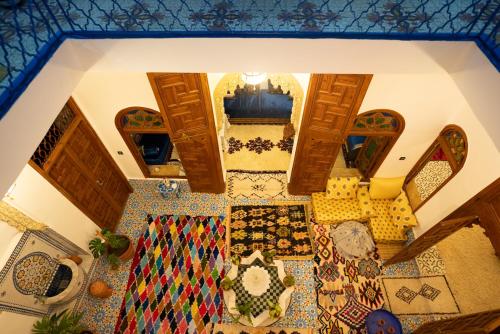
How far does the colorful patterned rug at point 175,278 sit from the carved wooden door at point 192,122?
3.39 feet

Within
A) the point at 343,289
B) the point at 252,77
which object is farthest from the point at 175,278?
the point at 252,77

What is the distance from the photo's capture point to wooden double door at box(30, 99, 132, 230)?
491cm

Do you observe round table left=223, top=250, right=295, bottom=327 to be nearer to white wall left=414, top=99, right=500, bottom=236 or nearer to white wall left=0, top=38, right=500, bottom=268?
white wall left=414, top=99, right=500, bottom=236

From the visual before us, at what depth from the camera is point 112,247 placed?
6055mm

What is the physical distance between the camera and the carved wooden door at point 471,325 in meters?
3.45

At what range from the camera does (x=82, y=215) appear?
18.9 ft

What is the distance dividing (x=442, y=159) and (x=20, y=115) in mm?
7429

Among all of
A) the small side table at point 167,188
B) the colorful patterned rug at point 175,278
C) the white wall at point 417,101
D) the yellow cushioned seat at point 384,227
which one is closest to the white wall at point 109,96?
the small side table at point 167,188

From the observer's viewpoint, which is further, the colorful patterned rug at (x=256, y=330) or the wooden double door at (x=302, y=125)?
the colorful patterned rug at (x=256, y=330)

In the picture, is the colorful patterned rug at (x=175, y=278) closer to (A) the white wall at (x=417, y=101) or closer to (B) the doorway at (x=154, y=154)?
(B) the doorway at (x=154, y=154)

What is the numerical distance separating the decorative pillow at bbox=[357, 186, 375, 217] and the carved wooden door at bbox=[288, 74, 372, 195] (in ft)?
2.62

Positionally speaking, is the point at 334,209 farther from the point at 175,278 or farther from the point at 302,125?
the point at 175,278

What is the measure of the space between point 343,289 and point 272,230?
1.77 metres

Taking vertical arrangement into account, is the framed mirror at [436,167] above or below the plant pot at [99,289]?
above
